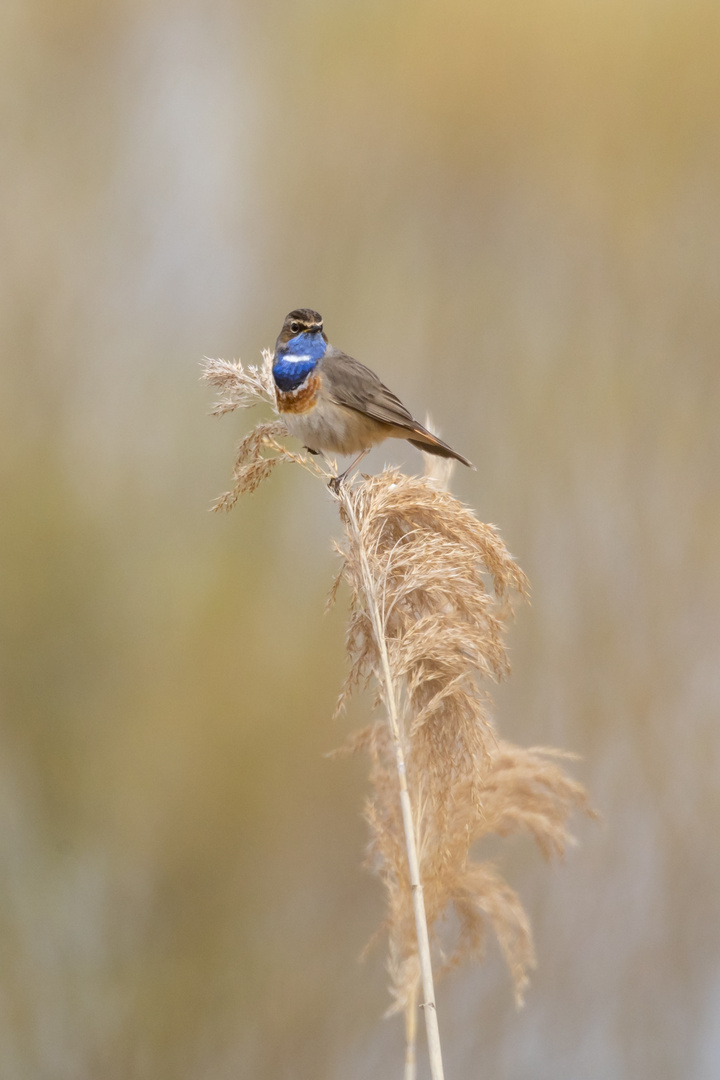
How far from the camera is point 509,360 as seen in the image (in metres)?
3.09

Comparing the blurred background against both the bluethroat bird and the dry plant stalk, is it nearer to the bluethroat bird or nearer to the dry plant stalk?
the bluethroat bird

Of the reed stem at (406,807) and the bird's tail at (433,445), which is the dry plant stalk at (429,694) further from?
the bird's tail at (433,445)

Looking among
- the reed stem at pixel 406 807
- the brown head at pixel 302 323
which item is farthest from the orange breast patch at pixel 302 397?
the reed stem at pixel 406 807

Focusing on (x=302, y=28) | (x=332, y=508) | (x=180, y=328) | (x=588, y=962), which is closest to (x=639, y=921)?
(x=588, y=962)

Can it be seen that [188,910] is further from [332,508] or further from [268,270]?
[268,270]

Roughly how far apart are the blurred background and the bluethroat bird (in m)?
0.80

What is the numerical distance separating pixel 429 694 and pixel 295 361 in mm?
1015

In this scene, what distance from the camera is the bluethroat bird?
206 centimetres

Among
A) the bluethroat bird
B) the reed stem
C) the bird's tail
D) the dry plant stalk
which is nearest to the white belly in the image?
the bluethroat bird

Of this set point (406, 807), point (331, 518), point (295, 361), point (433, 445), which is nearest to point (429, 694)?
point (406, 807)

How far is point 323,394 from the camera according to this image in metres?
2.09

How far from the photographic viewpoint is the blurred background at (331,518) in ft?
9.27

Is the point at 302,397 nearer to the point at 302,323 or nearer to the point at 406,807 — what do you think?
the point at 302,323

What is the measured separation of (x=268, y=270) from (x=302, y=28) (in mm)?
897
